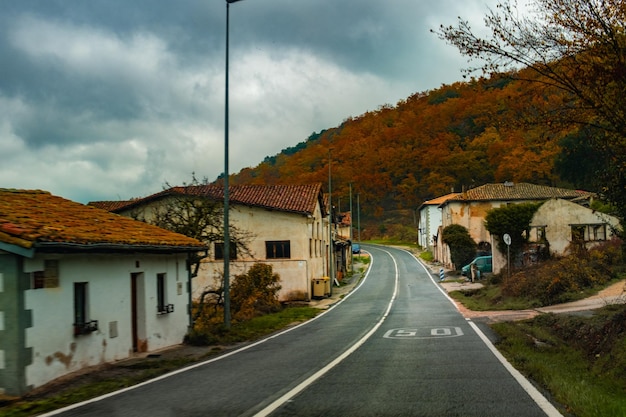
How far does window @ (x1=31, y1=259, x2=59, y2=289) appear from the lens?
1063 cm

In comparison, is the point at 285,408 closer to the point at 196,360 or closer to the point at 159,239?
the point at 196,360

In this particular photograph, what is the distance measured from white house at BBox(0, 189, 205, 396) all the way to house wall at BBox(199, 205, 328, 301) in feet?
71.3

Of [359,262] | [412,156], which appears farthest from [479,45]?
[412,156]

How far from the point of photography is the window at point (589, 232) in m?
43.5

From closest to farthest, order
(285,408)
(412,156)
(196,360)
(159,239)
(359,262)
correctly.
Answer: (285,408) → (196,360) → (159,239) → (359,262) → (412,156)

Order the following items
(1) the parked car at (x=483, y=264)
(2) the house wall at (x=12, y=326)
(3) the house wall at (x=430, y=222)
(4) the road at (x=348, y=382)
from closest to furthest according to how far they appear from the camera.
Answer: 1. (4) the road at (x=348, y=382)
2. (2) the house wall at (x=12, y=326)
3. (1) the parked car at (x=483, y=264)
4. (3) the house wall at (x=430, y=222)

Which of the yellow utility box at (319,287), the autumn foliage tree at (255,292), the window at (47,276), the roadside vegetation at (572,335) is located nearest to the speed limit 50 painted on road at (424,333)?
the roadside vegetation at (572,335)

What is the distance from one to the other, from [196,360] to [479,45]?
9.14 meters

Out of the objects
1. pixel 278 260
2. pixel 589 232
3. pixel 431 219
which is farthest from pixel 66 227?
pixel 431 219

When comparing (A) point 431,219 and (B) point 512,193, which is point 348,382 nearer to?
(B) point 512,193

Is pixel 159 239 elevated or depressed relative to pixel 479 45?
depressed

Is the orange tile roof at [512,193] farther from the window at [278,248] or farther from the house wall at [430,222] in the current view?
the window at [278,248]

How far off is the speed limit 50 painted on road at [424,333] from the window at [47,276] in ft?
32.0

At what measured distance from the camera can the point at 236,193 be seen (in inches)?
1753
